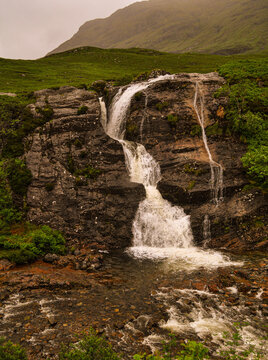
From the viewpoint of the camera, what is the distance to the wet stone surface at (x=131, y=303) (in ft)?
35.3

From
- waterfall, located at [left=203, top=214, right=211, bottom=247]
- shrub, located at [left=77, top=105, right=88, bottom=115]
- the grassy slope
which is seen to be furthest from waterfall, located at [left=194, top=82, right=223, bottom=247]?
the grassy slope

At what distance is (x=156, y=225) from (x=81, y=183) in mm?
8660

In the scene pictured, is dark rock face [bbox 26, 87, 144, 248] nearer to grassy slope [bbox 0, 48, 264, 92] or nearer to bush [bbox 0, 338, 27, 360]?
bush [bbox 0, 338, 27, 360]

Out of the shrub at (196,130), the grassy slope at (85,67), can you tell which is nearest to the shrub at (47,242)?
the shrub at (196,130)

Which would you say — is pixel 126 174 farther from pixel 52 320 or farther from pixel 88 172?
pixel 52 320

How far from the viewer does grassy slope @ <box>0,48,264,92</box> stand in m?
47.9

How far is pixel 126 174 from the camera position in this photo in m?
25.5

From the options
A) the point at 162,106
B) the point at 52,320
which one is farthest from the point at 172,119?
the point at 52,320

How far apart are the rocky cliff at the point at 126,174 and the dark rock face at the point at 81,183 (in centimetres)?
9

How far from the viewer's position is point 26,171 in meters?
25.3

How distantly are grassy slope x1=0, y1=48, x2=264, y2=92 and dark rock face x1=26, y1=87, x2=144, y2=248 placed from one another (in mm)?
19145

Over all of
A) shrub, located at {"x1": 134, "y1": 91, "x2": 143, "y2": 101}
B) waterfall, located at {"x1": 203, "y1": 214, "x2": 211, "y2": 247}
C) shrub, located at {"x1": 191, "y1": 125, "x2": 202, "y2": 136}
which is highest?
shrub, located at {"x1": 134, "y1": 91, "x2": 143, "y2": 101}

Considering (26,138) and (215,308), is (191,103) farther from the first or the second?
(215,308)

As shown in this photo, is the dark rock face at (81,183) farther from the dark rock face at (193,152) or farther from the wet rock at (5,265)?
the wet rock at (5,265)
